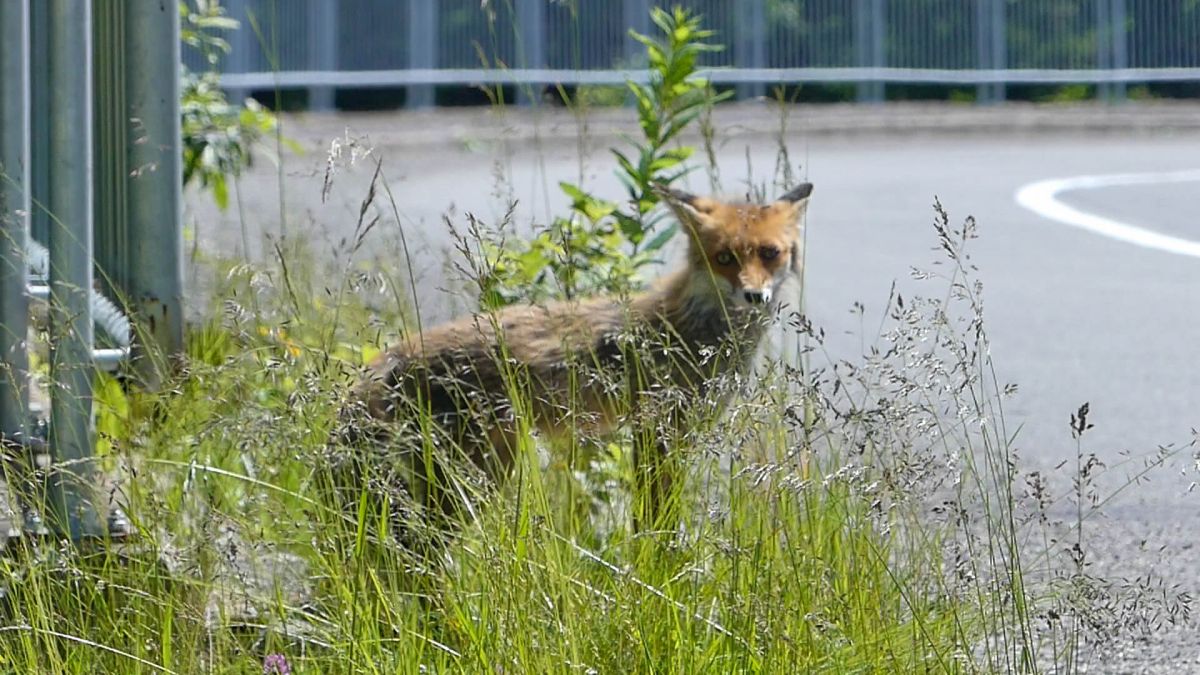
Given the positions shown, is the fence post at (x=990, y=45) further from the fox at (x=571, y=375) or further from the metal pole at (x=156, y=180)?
the metal pole at (x=156, y=180)

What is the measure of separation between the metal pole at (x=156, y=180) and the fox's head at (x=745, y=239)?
4.34 ft

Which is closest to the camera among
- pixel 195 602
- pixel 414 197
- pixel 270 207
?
A: pixel 195 602

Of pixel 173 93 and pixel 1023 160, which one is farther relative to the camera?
pixel 1023 160

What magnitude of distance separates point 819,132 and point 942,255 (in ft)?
35.8

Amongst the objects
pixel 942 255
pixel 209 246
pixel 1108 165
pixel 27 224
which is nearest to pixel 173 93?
pixel 27 224

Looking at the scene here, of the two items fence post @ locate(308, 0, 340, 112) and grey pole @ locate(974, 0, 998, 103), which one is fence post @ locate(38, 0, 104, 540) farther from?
grey pole @ locate(974, 0, 998, 103)

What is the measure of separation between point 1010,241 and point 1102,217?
1492mm

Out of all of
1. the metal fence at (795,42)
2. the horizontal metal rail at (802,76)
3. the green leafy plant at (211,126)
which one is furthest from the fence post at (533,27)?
the green leafy plant at (211,126)

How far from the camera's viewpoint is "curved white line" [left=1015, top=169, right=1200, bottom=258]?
11.3 m

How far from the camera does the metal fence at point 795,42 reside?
2322 cm

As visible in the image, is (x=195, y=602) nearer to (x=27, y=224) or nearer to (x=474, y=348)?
(x=27, y=224)

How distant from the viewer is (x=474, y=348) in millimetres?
4539

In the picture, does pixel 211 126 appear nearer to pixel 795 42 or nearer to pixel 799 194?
pixel 799 194

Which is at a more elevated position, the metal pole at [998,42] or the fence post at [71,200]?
the metal pole at [998,42]
